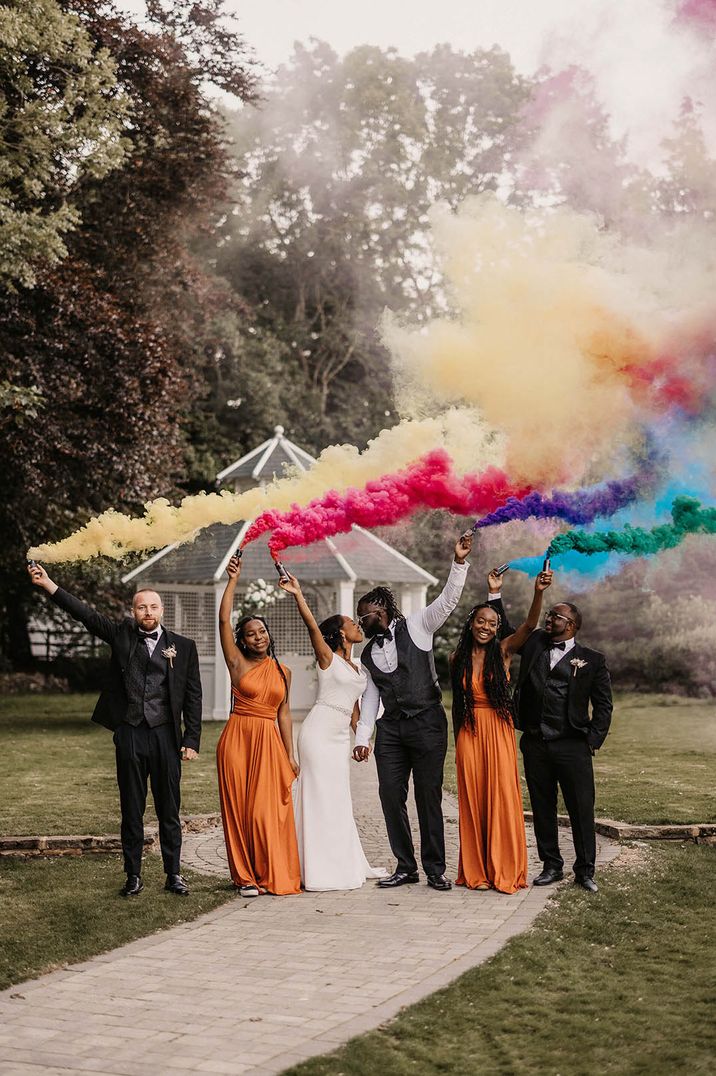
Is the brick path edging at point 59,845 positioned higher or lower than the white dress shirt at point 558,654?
lower

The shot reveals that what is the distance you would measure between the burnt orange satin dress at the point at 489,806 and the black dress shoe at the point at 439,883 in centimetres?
16

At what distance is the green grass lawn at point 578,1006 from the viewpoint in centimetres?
559

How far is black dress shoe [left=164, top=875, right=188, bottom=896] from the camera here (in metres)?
9.16

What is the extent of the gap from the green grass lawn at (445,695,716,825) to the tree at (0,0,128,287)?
10663 millimetres

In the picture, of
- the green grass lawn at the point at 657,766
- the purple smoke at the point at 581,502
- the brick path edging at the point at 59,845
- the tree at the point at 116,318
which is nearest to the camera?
the brick path edging at the point at 59,845

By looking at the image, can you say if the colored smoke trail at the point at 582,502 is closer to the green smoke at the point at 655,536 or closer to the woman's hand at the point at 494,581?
the green smoke at the point at 655,536

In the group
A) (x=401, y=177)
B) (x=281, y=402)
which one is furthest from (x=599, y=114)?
(x=401, y=177)

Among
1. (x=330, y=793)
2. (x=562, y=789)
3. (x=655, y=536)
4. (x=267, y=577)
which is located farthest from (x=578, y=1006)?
(x=267, y=577)

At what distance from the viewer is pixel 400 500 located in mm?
10977

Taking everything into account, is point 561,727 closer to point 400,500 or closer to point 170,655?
point 400,500

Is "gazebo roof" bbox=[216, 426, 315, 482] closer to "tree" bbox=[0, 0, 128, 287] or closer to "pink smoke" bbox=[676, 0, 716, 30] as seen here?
"tree" bbox=[0, 0, 128, 287]

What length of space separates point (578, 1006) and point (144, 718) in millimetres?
4113

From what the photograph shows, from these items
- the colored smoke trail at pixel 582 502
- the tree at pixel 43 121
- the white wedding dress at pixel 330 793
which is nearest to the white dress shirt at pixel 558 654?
the white wedding dress at pixel 330 793

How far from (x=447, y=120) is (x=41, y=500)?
2379 centimetres
